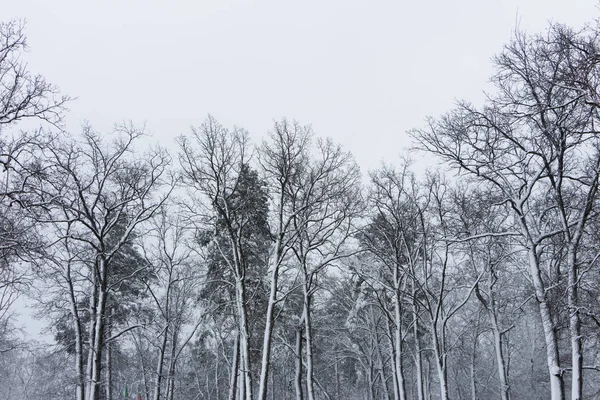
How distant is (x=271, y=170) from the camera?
17.9m

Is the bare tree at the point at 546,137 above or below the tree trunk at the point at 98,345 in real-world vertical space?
above

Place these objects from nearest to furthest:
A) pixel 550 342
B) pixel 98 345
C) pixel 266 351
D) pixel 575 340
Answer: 1. pixel 575 340
2. pixel 550 342
3. pixel 98 345
4. pixel 266 351

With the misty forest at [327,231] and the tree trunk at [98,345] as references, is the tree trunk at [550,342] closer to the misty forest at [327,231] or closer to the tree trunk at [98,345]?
the misty forest at [327,231]

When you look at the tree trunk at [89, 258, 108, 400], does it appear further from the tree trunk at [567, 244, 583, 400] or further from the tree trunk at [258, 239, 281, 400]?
the tree trunk at [567, 244, 583, 400]

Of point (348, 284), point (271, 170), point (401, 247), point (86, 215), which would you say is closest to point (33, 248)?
point (86, 215)

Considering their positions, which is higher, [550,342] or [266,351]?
[550,342]

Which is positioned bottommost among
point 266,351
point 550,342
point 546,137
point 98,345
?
point 266,351

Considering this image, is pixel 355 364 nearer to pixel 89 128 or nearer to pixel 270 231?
pixel 270 231

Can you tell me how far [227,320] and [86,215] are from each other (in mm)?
11203

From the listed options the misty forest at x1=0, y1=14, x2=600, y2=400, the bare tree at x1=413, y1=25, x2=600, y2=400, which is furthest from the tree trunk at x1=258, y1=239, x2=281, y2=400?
the bare tree at x1=413, y1=25, x2=600, y2=400

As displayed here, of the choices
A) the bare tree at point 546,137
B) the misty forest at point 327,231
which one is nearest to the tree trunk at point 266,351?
the misty forest at point 327,231

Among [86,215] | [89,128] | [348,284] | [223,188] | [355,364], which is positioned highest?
[89,128]

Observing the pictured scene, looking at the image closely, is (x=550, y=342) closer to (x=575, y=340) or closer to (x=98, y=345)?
(x=575, y=340)

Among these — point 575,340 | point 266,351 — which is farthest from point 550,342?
point 266,351
